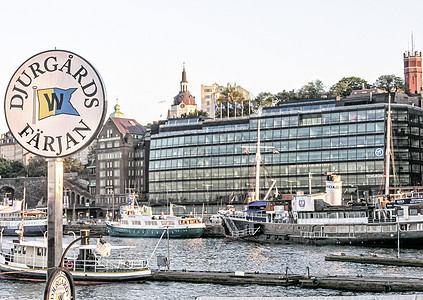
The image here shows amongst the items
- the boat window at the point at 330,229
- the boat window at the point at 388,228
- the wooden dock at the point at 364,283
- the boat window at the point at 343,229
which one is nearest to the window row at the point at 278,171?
the boat window at the point at 330,229

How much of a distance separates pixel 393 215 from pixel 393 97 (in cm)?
6926

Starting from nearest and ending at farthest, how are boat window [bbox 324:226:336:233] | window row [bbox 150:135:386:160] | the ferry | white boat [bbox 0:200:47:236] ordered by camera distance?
1. the ferry
2. boat window [bbox 324:226:336:233]
3. white boat [bbox 0:200:47:236]
4. window row [bbox 150:135:386:160]

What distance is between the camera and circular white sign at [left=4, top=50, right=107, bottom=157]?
38.7ft

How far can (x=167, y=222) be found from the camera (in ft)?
416

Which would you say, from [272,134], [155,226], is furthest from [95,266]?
[272,134]

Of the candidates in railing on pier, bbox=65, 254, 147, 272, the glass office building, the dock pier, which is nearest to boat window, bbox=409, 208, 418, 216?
the glass office building

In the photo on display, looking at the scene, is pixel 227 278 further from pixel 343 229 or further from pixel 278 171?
pixel 278 171

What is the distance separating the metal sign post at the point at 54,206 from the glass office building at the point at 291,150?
4864 inches

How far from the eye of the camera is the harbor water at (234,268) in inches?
1877

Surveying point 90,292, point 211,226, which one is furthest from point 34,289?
point 211,226

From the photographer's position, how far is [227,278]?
51.5 meters

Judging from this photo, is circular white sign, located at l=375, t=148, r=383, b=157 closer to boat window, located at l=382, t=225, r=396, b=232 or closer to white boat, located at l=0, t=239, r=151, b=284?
boat window, located at l=382, t=225, r=396, b=232

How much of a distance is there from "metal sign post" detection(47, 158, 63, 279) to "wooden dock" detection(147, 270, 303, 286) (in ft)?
129

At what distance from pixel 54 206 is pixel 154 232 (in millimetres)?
116754
